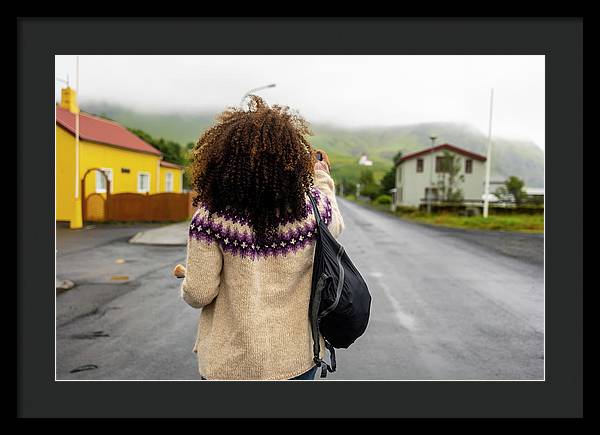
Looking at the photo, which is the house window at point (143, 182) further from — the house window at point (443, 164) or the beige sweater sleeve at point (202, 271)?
the beige sweater sleeve at point (202, 271)

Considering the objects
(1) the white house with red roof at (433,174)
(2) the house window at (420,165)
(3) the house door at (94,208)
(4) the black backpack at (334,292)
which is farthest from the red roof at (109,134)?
(2) the house window at (420,165)

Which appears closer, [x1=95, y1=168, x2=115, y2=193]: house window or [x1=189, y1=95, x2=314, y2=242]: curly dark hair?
[x1=189, y1=95, x2=314, y2=242]: curly dark hair

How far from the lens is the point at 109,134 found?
12.1 m

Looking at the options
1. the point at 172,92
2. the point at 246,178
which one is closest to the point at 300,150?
the point at 246,178

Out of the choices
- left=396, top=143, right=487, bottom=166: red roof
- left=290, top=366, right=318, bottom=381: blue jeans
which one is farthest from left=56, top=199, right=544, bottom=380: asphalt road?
left=396, top=143, right=487, bottom=166: red roof

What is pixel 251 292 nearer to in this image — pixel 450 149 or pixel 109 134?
pixel 109 134

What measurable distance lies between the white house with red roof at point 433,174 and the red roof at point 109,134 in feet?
32.5

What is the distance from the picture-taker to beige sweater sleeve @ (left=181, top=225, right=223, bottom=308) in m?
1.42

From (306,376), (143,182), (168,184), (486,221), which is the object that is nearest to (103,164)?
(143,182)

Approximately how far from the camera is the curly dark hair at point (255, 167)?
1.40m

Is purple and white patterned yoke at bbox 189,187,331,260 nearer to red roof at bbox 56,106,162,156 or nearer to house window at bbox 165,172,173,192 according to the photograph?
red roof at bbox 56,106,162,156

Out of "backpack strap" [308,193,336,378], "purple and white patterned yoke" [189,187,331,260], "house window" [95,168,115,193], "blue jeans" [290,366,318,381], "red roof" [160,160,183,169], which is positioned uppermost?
"red roof" [160,160,183,169]

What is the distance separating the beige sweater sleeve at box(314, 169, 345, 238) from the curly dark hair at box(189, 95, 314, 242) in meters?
0.14
